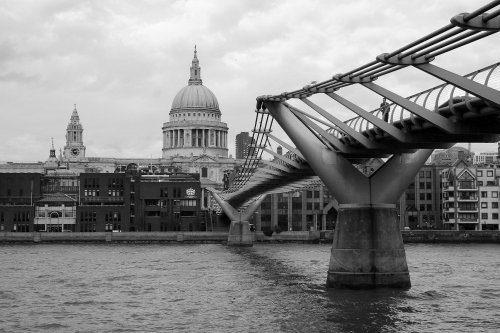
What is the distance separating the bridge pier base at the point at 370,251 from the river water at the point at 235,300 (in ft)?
2.33

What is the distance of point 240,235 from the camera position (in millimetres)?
111312

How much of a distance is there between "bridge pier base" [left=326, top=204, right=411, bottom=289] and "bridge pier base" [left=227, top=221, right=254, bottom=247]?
6734 cm

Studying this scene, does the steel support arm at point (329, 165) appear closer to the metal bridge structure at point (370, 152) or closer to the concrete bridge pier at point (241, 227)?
the metal bridge structure at point (370, 152)

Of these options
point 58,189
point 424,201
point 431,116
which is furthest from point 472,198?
point 431,116

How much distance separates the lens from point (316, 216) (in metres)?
134

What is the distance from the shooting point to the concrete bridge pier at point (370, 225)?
41.8 m

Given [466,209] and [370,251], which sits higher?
[466,209]

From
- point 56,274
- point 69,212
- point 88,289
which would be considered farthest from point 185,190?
point 88,289

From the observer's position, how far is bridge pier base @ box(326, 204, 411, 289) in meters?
41.8

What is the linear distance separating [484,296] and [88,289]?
20.5 m

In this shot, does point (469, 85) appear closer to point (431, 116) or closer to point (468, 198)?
point (431, 116)

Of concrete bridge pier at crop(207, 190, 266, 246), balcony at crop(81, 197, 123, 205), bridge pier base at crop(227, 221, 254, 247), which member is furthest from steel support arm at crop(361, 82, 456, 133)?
balcony at crop(81, 197, 123, 205)

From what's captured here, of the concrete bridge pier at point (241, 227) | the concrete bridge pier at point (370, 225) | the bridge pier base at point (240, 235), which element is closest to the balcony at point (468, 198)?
the concrete bridge pier at point (241, 227)

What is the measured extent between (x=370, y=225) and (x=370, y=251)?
1.22 m
